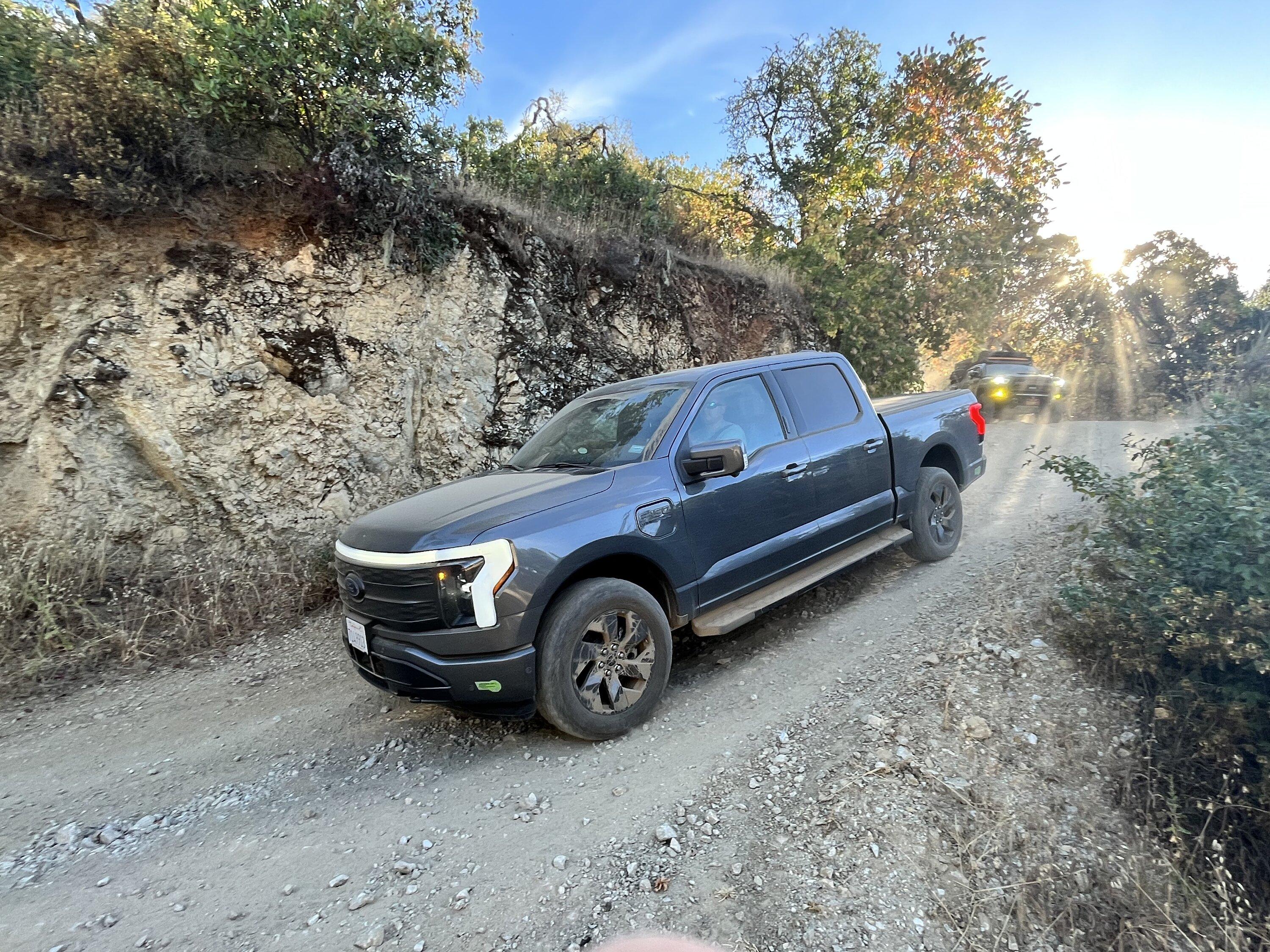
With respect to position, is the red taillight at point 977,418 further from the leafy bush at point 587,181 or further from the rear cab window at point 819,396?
the leafy bush at point 587,181

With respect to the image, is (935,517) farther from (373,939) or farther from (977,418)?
(373,939)

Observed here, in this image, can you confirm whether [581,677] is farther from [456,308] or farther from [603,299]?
[603,299]

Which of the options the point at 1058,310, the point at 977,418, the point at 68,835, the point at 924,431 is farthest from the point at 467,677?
the point at 1058,310

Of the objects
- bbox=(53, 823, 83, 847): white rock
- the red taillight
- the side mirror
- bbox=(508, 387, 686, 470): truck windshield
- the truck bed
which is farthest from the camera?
the red taillight

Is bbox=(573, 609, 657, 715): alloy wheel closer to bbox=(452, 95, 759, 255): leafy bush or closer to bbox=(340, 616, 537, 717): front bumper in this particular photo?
bbox=(340, 616, 537, 717): front bumper

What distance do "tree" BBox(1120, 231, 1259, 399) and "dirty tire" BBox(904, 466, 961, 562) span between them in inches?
337

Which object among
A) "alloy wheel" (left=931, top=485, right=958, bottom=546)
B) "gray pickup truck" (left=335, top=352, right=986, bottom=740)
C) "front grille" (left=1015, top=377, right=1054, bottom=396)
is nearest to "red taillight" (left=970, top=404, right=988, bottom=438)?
"alloy wheel" (left=931, top=485, right=958, bottom=546)

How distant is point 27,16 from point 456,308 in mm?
4393

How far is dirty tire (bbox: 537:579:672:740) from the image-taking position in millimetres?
3105

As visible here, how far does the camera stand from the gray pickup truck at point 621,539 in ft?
9.90

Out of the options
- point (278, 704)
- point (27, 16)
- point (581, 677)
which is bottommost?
point (278, 704)

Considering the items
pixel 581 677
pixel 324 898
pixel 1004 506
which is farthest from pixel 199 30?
pixel 1004 506

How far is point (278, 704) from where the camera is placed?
4.10 m

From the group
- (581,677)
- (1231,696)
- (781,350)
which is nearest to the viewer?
(1231,696)
